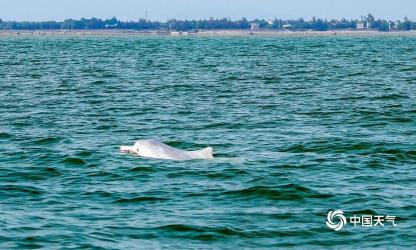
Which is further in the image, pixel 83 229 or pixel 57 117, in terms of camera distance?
pixel 57 117

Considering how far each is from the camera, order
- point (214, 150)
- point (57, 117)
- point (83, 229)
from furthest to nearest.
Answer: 1. point (57, 117)
2. point (214, 150)
3. point (83, 229)

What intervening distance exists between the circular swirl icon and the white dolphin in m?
7.21

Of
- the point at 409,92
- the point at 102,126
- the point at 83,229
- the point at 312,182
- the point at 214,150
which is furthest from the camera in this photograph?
the point at 409,92

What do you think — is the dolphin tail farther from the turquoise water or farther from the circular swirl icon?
the circular swirl icon

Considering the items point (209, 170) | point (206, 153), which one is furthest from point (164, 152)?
point (209, 170)

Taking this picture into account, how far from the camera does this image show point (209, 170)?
81.3 ft

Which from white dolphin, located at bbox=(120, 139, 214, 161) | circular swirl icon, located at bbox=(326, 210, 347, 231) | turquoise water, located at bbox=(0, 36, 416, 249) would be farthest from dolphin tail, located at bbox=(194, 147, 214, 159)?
circular swirl icon, located at bbox=(326, 210, 347, 231)

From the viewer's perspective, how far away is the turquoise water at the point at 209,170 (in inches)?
726

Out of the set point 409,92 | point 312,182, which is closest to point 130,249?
point 312,182

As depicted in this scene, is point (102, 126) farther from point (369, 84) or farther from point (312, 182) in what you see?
point (369, 84)

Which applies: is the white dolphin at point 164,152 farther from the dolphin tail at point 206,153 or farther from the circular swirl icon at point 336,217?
the circular swirl icon at point 336,217

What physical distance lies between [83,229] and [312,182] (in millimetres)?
6685

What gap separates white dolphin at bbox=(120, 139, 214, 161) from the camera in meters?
26.4

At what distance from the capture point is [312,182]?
23094 millimetres
